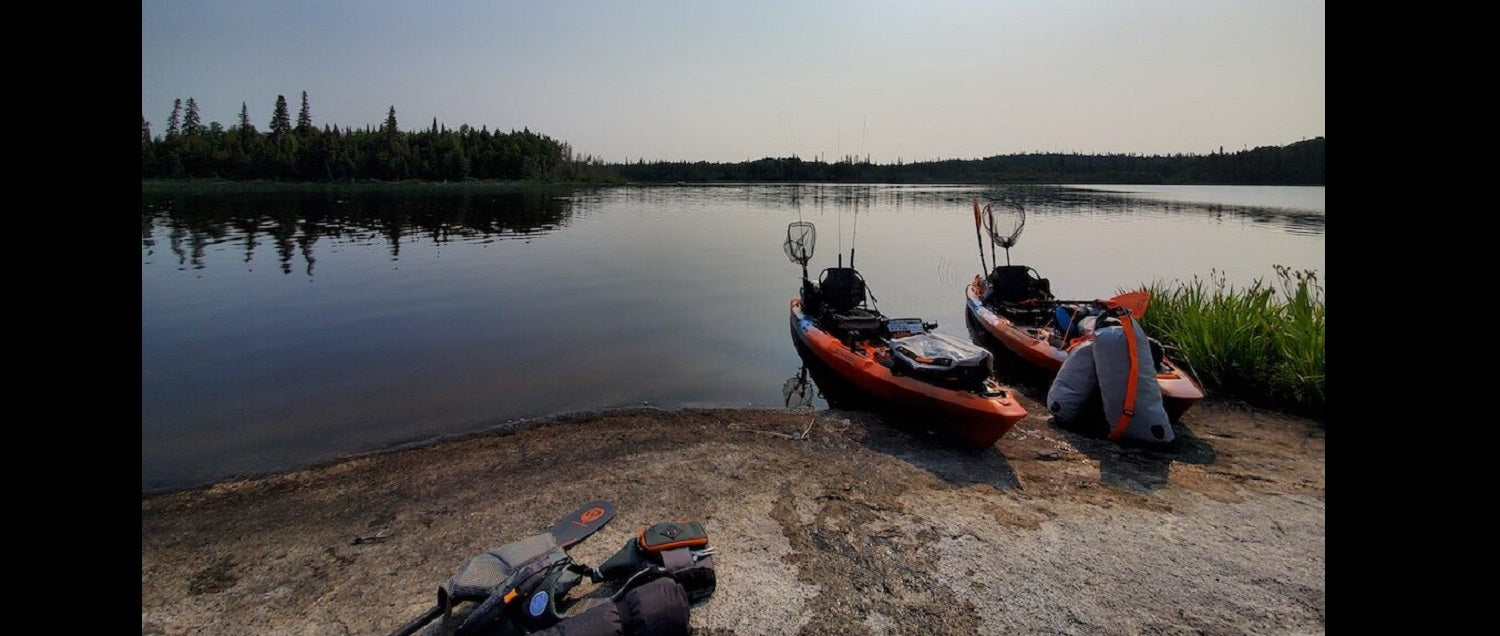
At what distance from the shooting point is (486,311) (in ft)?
45.4

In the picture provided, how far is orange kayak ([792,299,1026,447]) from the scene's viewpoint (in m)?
5.88

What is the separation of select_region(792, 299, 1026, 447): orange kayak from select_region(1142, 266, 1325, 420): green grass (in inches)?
131

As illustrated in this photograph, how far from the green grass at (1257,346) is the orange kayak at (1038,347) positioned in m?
0.63

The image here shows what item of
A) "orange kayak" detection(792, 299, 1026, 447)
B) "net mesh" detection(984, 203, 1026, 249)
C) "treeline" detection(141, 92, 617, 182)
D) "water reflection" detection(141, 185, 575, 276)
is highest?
"treeline" detection(141, 92, 617, 182)

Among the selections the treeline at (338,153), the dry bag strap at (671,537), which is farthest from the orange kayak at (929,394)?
the treeline at (338,153)

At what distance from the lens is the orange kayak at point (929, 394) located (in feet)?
19.3

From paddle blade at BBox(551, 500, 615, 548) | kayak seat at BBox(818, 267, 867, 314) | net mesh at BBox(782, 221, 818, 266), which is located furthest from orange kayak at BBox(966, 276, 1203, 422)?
paddle blade at BBox(551, 500, 615, 548)

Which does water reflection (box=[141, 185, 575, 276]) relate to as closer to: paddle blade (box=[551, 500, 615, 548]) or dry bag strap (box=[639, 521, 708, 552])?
paddle blade (box=[551, 500, 615, 548])

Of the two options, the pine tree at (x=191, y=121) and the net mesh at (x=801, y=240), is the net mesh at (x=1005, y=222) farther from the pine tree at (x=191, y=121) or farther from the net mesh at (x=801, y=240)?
the pine tree at (x=191, y=121)
